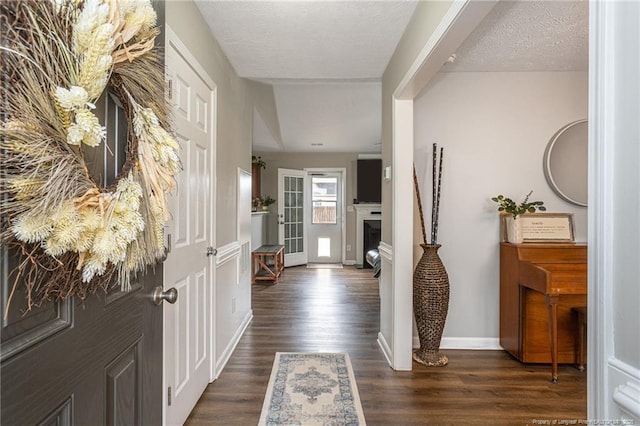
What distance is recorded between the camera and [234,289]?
2.89 m

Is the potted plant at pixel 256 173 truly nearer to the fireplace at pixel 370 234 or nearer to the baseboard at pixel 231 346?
the fireplace at pixel 370 234

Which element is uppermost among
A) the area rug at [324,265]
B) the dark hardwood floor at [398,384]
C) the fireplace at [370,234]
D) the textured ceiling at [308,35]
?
the textured ceiling at [308,35]

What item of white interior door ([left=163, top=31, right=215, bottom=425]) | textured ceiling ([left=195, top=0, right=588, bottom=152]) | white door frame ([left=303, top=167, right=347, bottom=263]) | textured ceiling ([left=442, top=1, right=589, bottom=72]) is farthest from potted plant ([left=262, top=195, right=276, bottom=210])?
textured ceiling ([left=442, top=1, right=589, bottom=72])

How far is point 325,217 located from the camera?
7508 millimetres

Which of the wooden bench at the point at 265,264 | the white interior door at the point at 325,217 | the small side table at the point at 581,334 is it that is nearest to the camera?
the small side table at the point at 581,334

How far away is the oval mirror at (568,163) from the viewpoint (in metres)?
2.80

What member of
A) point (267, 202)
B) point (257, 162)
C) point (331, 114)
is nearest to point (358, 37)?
point (331, 114)

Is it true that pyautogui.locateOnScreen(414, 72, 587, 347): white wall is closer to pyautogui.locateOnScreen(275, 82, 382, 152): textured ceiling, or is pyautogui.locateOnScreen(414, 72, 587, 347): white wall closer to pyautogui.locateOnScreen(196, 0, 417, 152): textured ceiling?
pyautogui.locateOnScreen(196, 0, 417, 152): textured ceiling

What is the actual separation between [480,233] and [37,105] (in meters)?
3.02

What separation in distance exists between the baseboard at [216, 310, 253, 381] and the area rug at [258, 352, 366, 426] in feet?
1.25

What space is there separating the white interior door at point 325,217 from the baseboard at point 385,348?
444 cm

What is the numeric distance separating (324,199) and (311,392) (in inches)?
220

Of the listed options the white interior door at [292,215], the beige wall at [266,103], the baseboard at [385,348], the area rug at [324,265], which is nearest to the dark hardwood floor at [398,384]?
the baseboard at [385,348]

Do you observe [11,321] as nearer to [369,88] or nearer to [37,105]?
[37,105]
